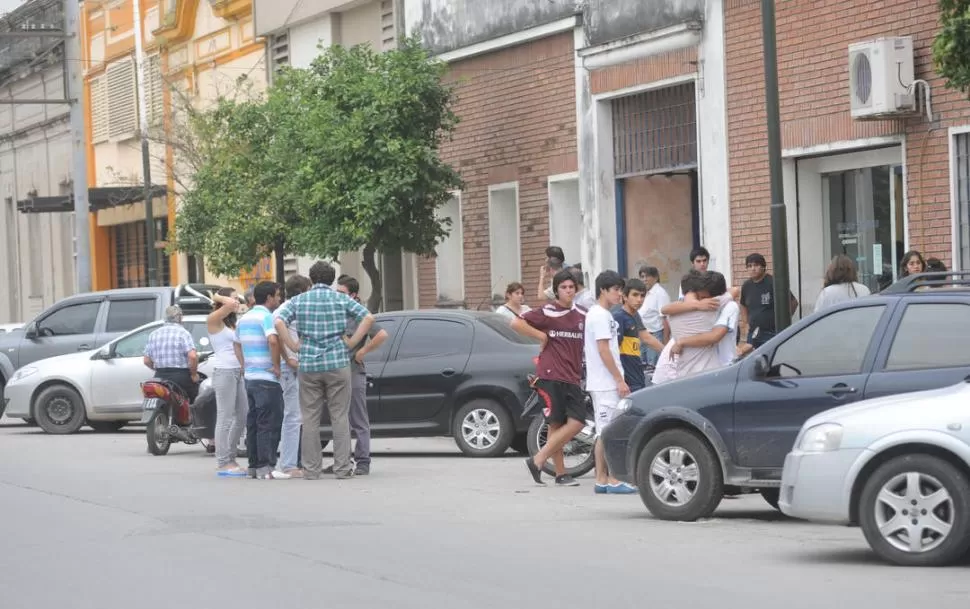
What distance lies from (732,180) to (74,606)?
14.4 meters

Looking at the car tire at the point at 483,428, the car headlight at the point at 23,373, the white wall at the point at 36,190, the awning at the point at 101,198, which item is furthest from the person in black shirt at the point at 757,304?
the white wall at the point at 36,190

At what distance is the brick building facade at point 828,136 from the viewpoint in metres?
18.9

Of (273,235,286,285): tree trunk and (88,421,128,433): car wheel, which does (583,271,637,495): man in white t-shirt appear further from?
(273,235,286,285): tree trunk

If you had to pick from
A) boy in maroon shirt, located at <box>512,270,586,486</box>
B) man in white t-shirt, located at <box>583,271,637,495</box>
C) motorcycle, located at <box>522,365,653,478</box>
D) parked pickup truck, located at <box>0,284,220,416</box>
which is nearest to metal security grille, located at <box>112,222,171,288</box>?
parked pickup truck, located at <box>0,284,220,416</box>

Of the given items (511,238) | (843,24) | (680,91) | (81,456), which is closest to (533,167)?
(511,238)

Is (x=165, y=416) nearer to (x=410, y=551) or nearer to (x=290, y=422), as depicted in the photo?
(x=290, y=422)

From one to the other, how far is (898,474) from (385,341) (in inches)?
391

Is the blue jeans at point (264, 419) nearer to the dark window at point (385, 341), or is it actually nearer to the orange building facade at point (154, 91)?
the dark window at point (385, 341)

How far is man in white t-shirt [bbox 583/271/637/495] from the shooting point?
14570mm

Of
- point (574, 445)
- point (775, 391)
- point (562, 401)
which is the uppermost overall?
point (775, 391)

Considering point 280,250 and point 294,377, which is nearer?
point 294,377

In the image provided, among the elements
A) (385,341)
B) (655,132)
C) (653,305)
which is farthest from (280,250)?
(653,305)

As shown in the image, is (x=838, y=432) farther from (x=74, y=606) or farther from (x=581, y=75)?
(x=581, y=75)

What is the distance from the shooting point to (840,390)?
11516mm
